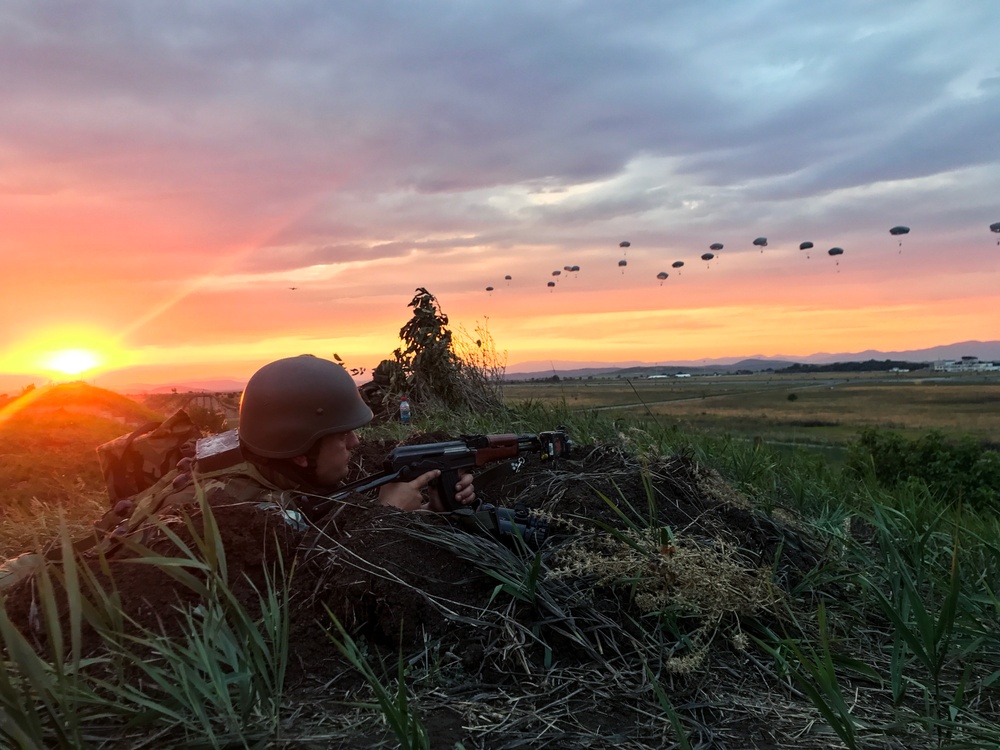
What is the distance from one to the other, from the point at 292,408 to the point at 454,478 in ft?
3.48

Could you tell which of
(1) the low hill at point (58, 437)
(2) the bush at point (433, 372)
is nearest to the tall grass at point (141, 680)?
(1) the low hill at point (58, 437)

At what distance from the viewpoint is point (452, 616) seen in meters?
3.26

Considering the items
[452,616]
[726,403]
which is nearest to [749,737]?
[452,616]

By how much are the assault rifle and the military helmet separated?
40 centimetres

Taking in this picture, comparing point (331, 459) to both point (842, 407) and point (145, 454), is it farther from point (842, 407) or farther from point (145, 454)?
point (842, 407)

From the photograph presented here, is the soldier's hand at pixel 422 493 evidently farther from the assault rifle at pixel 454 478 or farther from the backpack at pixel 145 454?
the backpack at pixel 145 454

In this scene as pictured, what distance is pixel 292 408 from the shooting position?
4.29 meters

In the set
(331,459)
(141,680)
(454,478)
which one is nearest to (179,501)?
(331,459)

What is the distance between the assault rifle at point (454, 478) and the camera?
3.98 meters

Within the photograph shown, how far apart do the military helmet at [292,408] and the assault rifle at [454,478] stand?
403 millimetres

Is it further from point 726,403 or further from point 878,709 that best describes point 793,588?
point 726,403

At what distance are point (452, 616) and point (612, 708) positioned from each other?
0.81 m

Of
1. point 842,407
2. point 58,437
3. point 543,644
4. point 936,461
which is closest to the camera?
point 543,644

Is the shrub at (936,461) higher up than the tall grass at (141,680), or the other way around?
the tall grass at (141,680)
